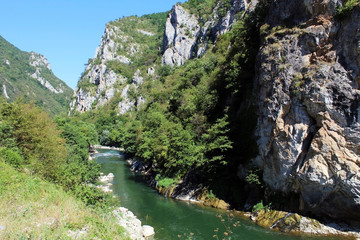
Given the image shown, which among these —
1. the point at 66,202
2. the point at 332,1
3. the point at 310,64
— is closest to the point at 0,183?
the point at 66,202

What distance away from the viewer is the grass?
6195mm

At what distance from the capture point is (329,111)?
16.0m

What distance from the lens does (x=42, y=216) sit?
7.32 metres

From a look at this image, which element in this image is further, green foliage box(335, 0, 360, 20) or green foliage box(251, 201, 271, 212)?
green foliage box(251, 201, 271, 212)

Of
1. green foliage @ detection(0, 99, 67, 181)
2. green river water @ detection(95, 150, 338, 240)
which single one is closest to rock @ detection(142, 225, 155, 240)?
green river water @ detection(95, 150, 338, 240)

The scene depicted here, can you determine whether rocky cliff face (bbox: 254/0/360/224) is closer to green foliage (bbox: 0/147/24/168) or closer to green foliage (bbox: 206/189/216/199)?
green foliage (bbox: 206/189/216/199)

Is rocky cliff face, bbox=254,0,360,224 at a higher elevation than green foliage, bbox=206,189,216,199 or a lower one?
higher

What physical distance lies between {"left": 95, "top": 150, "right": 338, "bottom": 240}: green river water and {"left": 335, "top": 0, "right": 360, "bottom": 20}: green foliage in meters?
14.2

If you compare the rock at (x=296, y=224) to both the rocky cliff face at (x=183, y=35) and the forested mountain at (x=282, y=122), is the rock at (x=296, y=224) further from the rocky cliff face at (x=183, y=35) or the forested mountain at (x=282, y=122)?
the rocky cliff face at (x=183, y=35)

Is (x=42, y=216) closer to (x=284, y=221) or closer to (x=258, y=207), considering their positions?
(x=284, y=221)

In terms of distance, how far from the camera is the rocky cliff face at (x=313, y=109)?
50.6 feet

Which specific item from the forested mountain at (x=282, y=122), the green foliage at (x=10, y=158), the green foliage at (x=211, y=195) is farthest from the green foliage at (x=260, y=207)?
the green foliage at (x=10, y=158)

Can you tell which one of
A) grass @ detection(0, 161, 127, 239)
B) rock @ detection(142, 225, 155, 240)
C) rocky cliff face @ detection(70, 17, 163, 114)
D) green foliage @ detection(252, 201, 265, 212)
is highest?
rocky cliff face @ detection(70, 17, 163, 114)

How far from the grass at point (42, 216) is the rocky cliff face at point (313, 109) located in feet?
44.2
